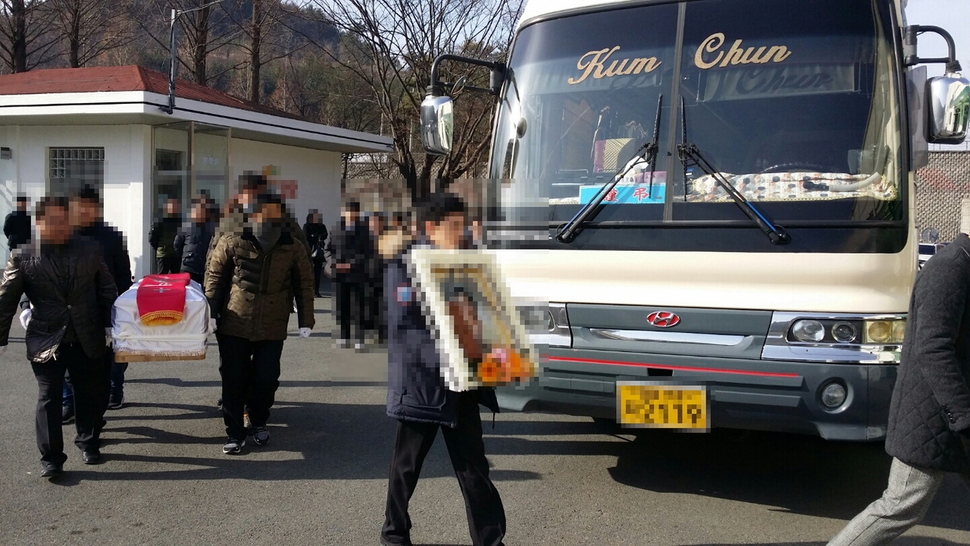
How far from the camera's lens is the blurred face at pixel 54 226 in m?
5.12

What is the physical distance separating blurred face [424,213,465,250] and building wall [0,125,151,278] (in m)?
13.8

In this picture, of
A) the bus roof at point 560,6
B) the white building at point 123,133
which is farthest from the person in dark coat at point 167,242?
the white building at point 123,133

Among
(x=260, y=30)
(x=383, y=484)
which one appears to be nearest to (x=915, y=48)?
(x=383, y=484)

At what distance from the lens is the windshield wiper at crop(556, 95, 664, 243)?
4.80 meters

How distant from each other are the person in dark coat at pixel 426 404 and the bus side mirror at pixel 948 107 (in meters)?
2.81

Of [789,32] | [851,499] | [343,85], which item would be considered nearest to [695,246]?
[789,32]

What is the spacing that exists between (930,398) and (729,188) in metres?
1.69

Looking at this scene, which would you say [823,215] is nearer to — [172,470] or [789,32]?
[789,32]

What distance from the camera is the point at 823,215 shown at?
439 centimetres

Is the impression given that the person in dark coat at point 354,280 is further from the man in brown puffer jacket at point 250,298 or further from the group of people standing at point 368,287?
the man in brown puffer jacket at point 250,298

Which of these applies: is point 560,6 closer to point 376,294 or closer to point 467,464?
point 376,294

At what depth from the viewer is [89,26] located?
84.7 ft

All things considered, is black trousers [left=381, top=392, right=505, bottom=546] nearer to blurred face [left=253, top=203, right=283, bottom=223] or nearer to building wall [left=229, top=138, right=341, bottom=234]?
blurred face [left=253, top=203, right=283, bottom=223]

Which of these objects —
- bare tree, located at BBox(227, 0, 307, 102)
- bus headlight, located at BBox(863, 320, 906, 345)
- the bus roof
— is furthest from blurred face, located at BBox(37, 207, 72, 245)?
bare tree, located at BBox(227, 0, 307, 102)
